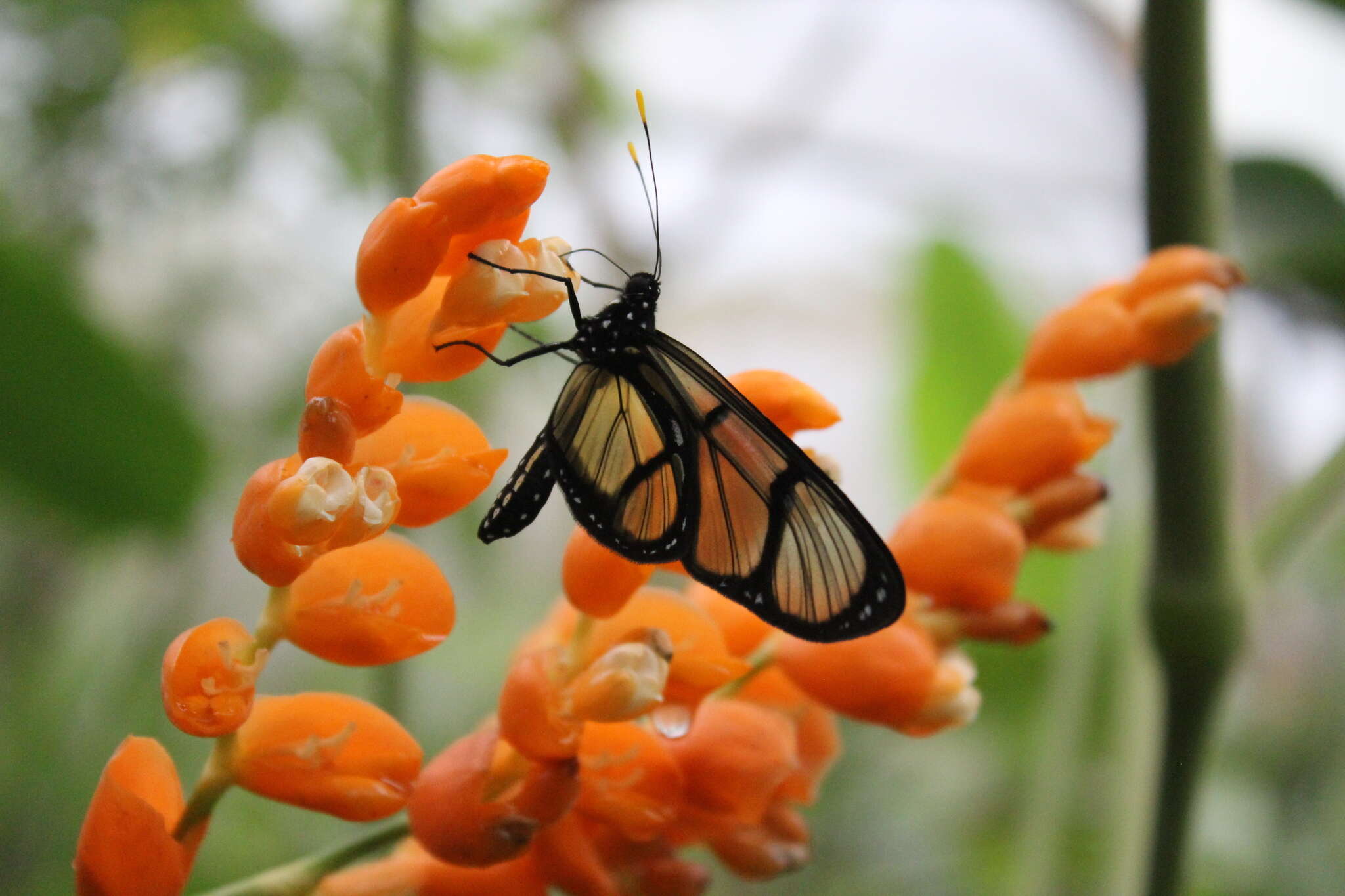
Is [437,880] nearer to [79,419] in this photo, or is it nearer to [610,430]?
[610,430]

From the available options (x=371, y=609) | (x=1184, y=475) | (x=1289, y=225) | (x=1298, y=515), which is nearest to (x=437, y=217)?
(x=371, y=609)

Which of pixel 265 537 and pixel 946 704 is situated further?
pixel 946 704

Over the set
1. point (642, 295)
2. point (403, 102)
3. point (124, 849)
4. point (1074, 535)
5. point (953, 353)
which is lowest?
point (124, 849)

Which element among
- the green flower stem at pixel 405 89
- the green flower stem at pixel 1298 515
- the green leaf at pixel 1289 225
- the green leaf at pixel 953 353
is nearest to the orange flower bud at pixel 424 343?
the green flower stem at pixel 405 89

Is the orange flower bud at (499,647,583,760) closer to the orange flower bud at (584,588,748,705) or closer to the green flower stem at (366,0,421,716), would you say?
the orange flower bud at (584,588,748,705)

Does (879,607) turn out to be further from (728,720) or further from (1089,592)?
(1089,592)

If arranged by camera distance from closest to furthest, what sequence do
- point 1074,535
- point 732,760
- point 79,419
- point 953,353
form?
point 732,760, point 1074,535, point 79,419, point 953,353

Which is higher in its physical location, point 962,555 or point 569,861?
point 962,555

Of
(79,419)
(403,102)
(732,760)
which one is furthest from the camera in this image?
(79,419)
